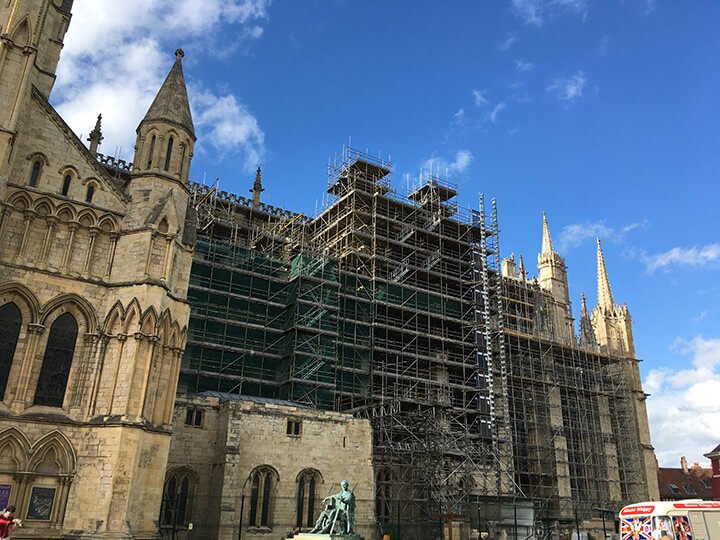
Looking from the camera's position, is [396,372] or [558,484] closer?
[396,372]

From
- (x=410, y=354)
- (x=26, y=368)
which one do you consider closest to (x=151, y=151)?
(x=26, y=368)

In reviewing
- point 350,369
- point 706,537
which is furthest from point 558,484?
point 706,537

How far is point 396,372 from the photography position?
34.2 metres

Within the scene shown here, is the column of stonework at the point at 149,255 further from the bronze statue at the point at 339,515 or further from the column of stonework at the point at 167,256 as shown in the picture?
the bronze statue at the point at 339,515

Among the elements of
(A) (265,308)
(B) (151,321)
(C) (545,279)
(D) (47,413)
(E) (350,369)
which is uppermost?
(C) (545,279)

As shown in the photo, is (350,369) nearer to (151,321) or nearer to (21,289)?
(151,321)

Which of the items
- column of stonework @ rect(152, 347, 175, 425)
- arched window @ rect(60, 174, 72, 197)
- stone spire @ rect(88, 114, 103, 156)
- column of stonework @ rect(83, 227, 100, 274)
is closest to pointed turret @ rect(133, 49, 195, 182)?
arched window @ rect(60, 174, 72, 197)

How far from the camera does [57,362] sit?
18.2m

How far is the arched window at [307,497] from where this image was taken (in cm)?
2566

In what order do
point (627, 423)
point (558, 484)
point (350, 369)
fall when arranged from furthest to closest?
point (627, 423) → point (558, 484) → point (350, 369)

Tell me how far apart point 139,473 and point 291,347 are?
48.4 ft

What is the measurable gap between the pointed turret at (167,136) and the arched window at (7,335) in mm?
5869

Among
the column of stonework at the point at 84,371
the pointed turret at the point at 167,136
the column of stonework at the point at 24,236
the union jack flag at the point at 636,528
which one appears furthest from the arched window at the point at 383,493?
the column of stonework at the point at 24,236

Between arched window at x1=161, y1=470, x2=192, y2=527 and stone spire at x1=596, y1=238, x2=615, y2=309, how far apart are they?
3977 centimetres
